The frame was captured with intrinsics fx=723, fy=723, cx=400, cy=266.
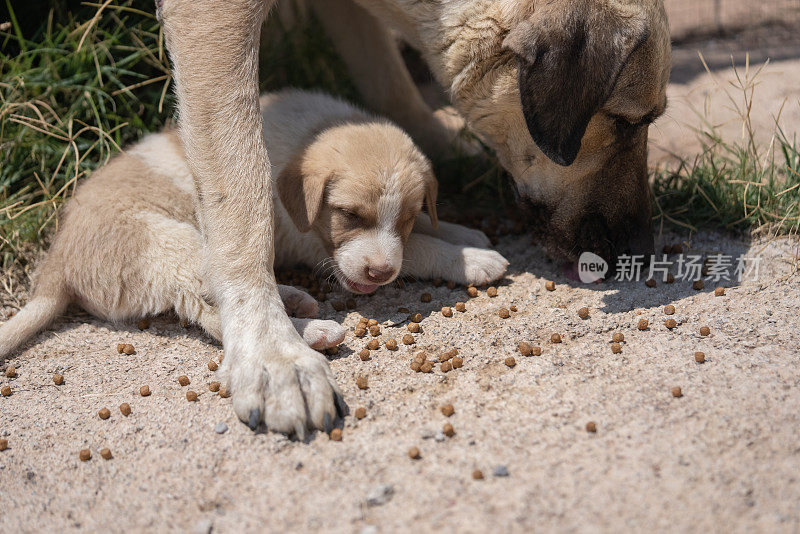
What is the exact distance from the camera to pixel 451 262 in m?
3.65

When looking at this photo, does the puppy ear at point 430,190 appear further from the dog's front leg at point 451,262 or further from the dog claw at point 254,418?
the dog claw at point 254,418

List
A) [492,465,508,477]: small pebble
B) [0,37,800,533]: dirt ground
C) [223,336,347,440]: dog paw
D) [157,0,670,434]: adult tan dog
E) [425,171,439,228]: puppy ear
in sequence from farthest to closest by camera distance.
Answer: [425,171,439,228]: puppy ear, [157,0,670,434]: adult tan dog, [223,336,347,440]: dog paw, [492,465,508,477]: small pebble, [0,37,800,533]: dirt ground

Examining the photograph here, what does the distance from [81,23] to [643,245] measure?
363cm

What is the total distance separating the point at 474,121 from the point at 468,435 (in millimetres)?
1720

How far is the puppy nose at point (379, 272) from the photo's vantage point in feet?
10.4

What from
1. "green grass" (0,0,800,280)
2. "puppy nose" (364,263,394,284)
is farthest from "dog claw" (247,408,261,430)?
"green grass" (0,0,800,280)

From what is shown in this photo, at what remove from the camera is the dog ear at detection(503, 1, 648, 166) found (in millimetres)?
2904

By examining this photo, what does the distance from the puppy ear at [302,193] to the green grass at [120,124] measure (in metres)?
1.41

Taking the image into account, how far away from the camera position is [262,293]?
282 centimetres

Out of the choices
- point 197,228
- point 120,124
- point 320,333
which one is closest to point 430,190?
point 320,333

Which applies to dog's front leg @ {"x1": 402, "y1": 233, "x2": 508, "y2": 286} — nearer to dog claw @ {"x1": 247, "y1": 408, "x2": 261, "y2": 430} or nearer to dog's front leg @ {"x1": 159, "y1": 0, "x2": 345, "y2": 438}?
dog's front leg @ {"x1": 159, "y1": 0, "x2": 345, "y2": 438}

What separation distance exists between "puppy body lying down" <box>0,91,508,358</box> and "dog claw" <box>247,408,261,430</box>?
55 centimetres

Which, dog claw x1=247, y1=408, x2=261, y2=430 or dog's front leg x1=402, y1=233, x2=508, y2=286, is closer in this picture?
dog claw x1=247, y1=408, x2=261, y2=430

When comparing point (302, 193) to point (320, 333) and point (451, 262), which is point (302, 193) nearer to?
point (320, 333)
